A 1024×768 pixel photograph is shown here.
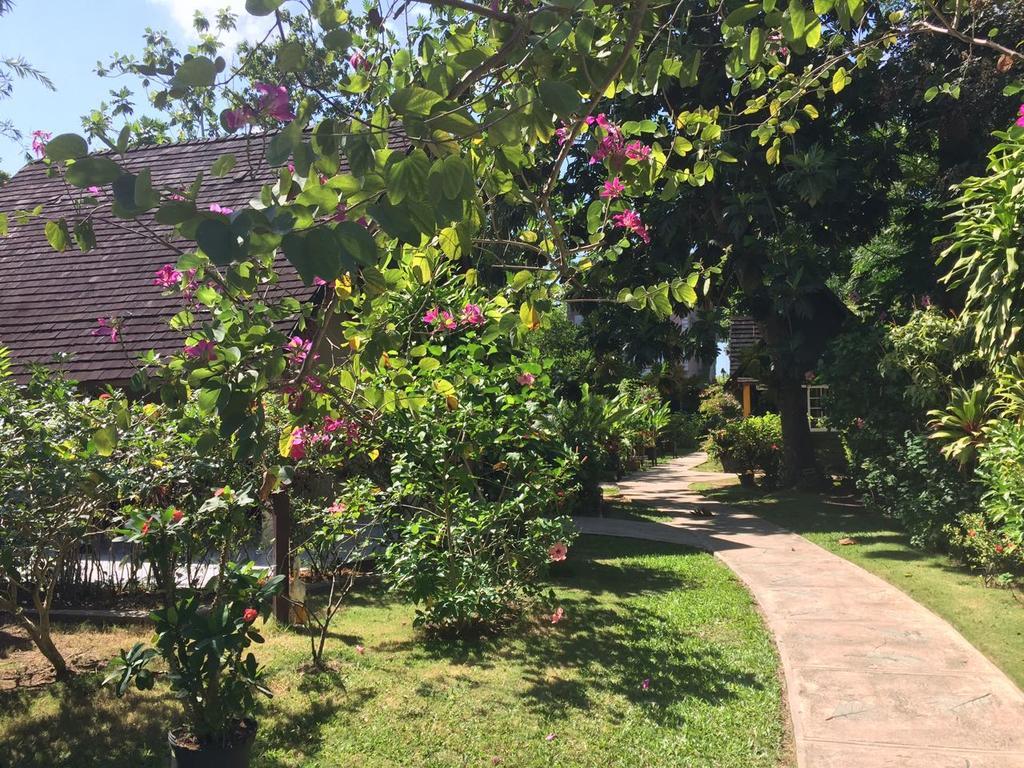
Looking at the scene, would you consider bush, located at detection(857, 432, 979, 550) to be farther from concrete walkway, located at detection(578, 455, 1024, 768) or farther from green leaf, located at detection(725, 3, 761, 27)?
green leaf, located at detection(725, 3, 761, 27)

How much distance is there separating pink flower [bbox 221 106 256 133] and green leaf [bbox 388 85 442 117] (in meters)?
1.58

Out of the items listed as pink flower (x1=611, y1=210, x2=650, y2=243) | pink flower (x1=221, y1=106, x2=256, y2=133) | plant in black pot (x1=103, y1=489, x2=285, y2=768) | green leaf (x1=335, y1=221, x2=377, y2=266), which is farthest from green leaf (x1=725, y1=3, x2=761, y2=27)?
plant in black pot (x1=103, y1=489, x2=285, y2=768)

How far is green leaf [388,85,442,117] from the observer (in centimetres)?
214

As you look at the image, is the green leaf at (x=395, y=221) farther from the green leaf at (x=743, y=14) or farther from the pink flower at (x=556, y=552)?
the pink flower at (x=556, y=552)

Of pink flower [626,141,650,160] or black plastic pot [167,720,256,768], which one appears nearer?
black plastic pot [167,720,256,768]

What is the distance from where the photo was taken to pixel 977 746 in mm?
4418

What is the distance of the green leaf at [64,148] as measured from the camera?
1.99m

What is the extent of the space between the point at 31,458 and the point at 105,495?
702 millimetres

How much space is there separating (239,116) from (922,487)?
915 cm

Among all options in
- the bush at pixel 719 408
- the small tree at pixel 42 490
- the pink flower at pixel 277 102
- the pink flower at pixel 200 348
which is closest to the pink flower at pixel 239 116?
the pink flower at pixel 277 102

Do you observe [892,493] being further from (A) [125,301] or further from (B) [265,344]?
(A) [125,301]

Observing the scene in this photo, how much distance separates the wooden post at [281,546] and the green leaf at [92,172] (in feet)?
16.2

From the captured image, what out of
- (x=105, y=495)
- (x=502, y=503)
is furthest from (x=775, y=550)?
(x=105, y=495)

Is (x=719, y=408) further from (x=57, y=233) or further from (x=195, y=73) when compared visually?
(x=195, y=73)
